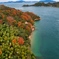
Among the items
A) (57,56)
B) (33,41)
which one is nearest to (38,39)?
(33,41)

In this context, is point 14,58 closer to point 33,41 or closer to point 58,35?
point 33,41

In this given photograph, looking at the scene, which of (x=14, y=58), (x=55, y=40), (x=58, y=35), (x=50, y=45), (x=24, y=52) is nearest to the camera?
(x=14, y=58)

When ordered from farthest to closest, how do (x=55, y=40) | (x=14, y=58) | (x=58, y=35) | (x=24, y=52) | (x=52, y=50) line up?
(x=58, y=35), (x=55, y=40), (x=52, y=50), (x=24, y=52), (x=14, y=58)

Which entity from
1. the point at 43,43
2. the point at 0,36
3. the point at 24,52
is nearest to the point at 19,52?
the point at 24,52

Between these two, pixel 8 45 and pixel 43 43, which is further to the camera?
pixel 43 43

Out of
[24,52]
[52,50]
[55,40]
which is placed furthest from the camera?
[55,40]

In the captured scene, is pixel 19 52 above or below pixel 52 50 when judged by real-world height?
above

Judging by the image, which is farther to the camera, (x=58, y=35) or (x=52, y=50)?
(x=58, y=35)

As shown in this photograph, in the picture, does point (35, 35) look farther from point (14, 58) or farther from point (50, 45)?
point (14, 58)

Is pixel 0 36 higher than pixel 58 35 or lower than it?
higher
